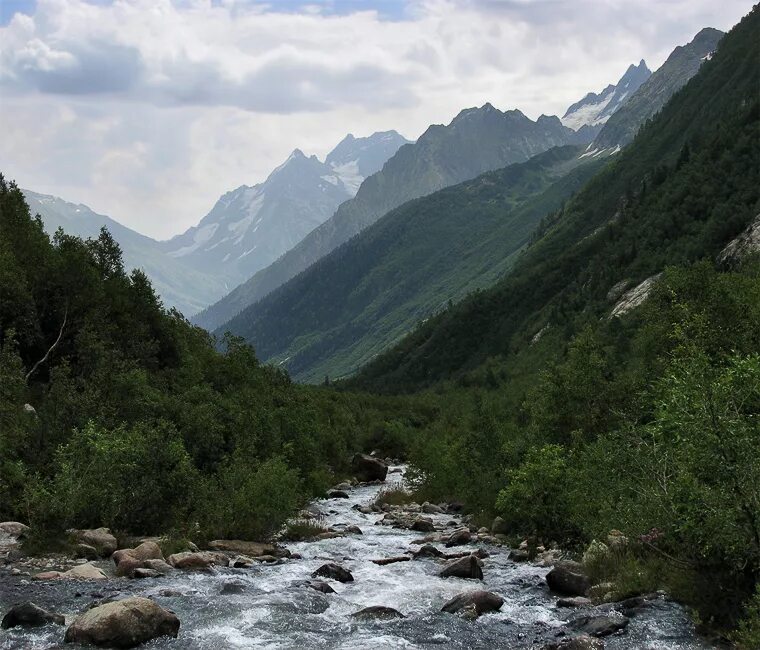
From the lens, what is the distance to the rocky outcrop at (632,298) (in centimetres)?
12730

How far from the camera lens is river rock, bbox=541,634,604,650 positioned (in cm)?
1833

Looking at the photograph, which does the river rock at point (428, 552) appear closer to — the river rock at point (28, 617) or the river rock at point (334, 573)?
the river rock at point (334, 573)

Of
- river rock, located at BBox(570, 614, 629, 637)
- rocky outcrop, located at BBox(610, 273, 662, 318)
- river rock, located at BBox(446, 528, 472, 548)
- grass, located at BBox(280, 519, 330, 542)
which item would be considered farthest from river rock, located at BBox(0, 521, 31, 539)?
rocky outcrop, located at BBox(610, 273, 662, 318)

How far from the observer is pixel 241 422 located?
50.4 meters

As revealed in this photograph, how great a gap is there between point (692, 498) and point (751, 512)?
5.03 feet

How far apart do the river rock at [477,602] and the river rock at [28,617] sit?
39.0 ft

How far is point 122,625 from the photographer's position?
1922 cm

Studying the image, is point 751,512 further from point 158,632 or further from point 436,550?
point 436,550

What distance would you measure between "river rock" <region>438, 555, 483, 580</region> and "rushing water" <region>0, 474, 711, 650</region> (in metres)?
0.50

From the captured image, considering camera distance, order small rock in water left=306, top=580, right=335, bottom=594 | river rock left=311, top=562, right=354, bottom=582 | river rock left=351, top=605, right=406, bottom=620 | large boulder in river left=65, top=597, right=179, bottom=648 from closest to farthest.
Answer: large boulder in river left=65, top=597, right=179, bottom=648 < river rock left=351, top=605, right=406, bottom=620 < small rock in water left=306, top=580, right=335, bottom=594 < river rock left=311, top=562, right=354, bottom=582

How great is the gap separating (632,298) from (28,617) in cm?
12771

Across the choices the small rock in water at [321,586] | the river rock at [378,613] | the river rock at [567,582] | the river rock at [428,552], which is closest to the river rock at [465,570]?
the river rock at [567,582]

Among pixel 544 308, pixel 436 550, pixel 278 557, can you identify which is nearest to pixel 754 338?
pixel 436 550

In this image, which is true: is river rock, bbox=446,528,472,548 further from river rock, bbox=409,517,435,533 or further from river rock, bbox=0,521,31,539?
river rock, bbox=0,521,31,539
